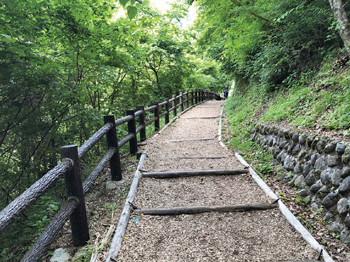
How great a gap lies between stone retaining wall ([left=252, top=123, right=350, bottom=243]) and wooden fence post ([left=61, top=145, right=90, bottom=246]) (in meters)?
2.76

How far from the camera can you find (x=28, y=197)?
1.66 meters

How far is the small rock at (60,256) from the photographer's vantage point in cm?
221

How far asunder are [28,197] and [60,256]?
1.00 meters

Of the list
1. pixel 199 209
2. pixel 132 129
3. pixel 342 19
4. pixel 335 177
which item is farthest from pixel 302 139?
pixel 132 129

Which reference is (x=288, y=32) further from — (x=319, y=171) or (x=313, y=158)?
(x=319, y=171)

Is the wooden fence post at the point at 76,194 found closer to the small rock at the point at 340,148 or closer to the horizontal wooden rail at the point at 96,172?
the horizontal wooden rail at the point at 96,172

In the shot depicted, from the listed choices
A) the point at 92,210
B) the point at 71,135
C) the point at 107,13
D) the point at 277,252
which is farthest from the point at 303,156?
the point at 107,13

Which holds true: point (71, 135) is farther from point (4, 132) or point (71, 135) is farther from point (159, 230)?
point (159, 230)

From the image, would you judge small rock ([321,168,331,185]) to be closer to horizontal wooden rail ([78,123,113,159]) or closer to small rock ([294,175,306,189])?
small rock ([294,175,306,189])

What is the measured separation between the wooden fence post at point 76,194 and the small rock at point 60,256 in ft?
0.41

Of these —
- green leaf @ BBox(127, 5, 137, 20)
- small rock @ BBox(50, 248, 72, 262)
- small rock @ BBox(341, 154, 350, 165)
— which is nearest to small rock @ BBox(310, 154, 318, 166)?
small rock @ BBox(341, 154, 350, 165)

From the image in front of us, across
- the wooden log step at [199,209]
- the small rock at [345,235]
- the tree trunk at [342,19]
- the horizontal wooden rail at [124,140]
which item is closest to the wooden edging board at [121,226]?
the wooden log step at [199,209]

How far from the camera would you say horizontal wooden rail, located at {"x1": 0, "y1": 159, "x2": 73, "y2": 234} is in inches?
56.4

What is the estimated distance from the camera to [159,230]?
101 inches
